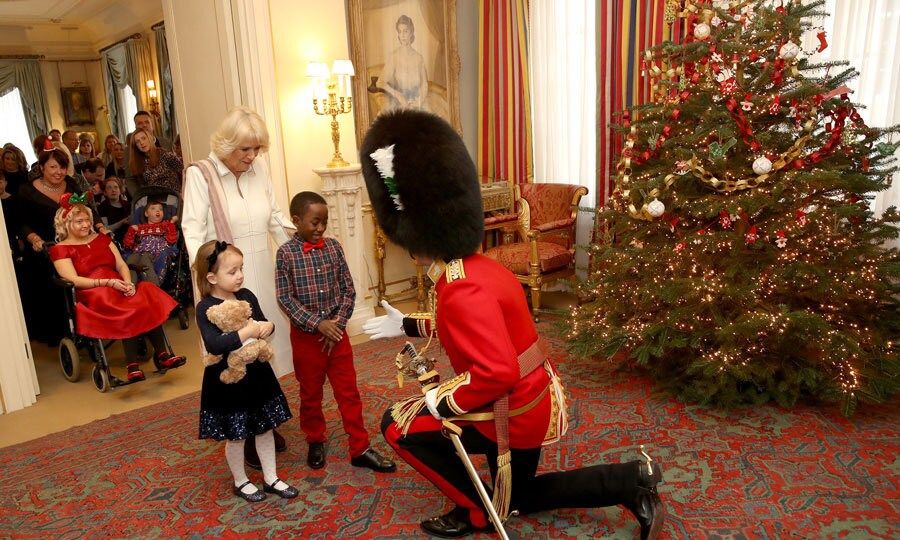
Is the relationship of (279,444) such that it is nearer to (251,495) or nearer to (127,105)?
(251,495)

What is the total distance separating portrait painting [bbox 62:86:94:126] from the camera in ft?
35.7

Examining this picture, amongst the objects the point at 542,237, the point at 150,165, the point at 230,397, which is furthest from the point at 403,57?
the point at 230,397

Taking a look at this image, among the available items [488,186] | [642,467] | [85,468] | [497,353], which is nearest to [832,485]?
[642,467]

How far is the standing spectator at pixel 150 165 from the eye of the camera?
5.92 m

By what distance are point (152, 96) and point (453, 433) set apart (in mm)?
9131

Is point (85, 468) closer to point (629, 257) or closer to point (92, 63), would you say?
point (629, 257)

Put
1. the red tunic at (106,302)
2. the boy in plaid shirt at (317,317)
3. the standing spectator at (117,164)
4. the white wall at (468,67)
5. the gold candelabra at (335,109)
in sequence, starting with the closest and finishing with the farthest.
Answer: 1. the boy in plaid shirt at (317,317)
2. the red tunic at (106,302)
3. the gold candelabra at (335,109)
4. the white wall at (468,67)
5. the standing spectator at (117,164)

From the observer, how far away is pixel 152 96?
9.61 meters

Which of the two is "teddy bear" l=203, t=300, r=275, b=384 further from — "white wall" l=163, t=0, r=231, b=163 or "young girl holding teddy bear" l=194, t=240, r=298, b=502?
"white wall" l=163, t=0, r=231, b=163

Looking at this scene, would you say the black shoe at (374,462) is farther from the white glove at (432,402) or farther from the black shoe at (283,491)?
the white glove at (432,402)

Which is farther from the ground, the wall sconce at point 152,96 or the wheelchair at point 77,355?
the wall sconce at point 152,96

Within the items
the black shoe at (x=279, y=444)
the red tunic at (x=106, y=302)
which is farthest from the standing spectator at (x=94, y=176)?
the black shoe at (x=279, y=444)

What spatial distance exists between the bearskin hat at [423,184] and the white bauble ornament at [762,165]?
187 cm

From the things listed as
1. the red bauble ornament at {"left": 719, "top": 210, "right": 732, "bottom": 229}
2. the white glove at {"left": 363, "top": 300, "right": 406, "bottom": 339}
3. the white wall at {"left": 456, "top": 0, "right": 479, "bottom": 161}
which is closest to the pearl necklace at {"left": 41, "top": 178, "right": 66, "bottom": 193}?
the white wall at {"left": 456, "top": 0, "right": 479, "bottom": 161}
